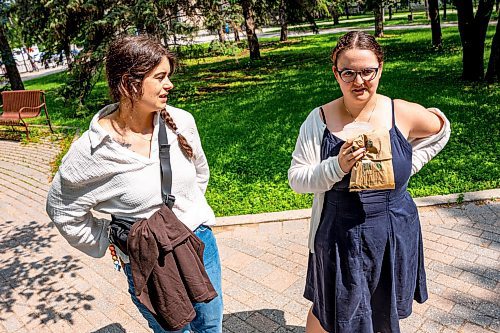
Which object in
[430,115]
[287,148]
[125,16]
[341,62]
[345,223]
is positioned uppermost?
[125,16]

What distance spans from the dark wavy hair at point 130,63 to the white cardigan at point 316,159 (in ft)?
2.70

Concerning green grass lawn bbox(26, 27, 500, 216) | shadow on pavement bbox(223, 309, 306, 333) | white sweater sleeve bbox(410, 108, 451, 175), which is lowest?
shadow on pavement bbox(223, 309, 306, 333)

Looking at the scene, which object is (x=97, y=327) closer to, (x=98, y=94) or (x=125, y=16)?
(x=125, y=16)

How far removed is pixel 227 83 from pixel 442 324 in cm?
1194

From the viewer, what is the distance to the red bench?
10.4 meters

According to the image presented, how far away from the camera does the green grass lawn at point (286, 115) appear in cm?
532

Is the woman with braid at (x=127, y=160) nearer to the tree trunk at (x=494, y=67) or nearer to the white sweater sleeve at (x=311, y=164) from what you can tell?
the white sweater sleeve at (x=311, y=164)

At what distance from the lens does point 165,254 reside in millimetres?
1933

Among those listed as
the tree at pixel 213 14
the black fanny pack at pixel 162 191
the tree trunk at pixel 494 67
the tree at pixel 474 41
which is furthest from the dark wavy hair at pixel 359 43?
the tree at pixel 213 14

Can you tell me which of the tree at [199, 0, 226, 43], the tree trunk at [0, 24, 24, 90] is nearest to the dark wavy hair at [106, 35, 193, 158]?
the tree at [199, 0, 226, 43]

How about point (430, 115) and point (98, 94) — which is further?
point (98, 94)

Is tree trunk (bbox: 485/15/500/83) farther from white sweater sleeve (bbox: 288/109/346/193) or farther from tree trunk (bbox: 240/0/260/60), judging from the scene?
tree trunk (bbox: 240/0/260/60)

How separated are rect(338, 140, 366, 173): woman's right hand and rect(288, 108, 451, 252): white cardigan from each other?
0.31ft

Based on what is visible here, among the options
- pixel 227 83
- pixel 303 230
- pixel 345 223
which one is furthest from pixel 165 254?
pixel 227 83
